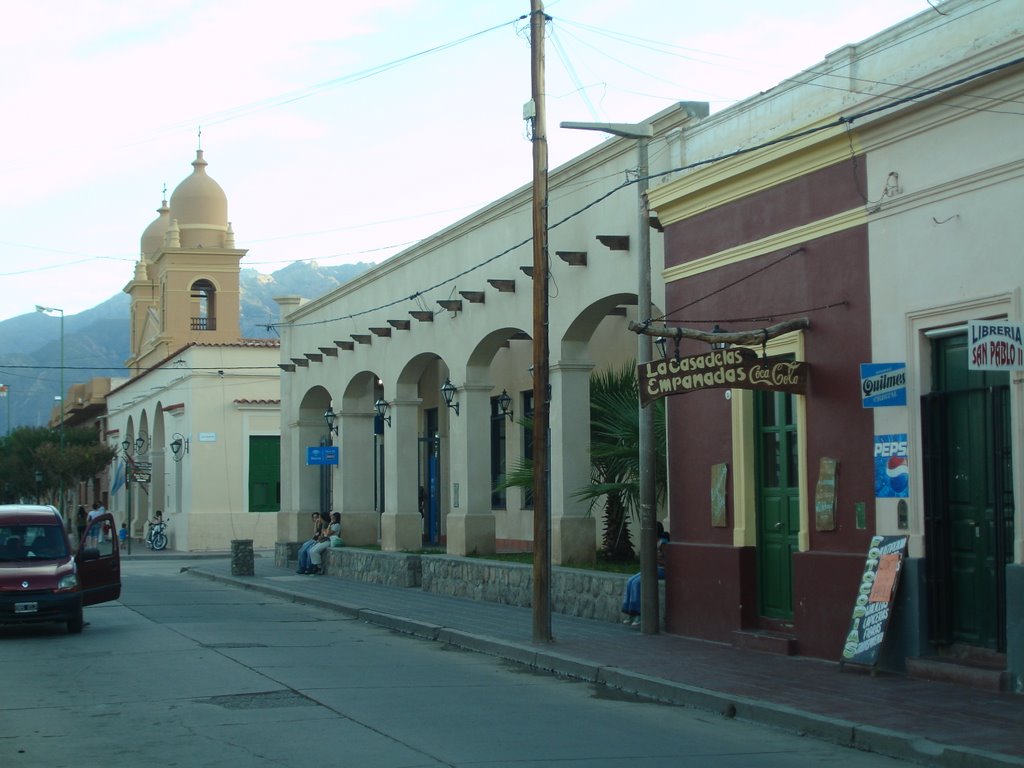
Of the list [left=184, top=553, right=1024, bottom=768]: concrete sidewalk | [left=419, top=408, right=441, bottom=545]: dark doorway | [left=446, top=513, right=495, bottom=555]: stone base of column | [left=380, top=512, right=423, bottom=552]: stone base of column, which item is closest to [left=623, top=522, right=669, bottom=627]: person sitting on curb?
[left=184, top=553, right=1024, bottom=768]: concrete sidewalk

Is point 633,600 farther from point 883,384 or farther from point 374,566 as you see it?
point 374,566

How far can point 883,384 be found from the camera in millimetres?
12586

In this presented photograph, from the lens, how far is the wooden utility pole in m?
15.6

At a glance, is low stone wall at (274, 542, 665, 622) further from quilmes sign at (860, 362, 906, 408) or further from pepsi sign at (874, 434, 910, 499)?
quilmes sign at (860, 362, 906, 408)

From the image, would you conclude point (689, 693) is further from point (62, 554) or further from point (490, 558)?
point (490, 558)

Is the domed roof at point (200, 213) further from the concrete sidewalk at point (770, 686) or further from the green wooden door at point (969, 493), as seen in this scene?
the green wooden door at point (969, 493)

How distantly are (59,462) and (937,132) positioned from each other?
56108mm

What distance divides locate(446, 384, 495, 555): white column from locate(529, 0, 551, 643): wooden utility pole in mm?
8091

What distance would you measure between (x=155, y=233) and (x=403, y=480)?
143ft

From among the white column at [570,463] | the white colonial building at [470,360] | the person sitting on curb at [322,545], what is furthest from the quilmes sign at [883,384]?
the person sitting on curb at [322,545]

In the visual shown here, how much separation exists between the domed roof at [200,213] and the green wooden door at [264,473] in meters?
13.0

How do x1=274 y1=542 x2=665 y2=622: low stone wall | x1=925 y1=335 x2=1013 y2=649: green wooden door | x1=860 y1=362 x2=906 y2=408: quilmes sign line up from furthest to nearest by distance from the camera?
x1=274 y1=542 x2=665 y2=622: low stone wall → x1=860 y1=362 x2=906 y2=408: quilmes sign → x1=925 y1=335 x2=1013 y2=649: green wooden door

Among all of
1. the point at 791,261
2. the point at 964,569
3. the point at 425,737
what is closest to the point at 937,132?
the point at 791,261

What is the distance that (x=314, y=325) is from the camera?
33469mm
